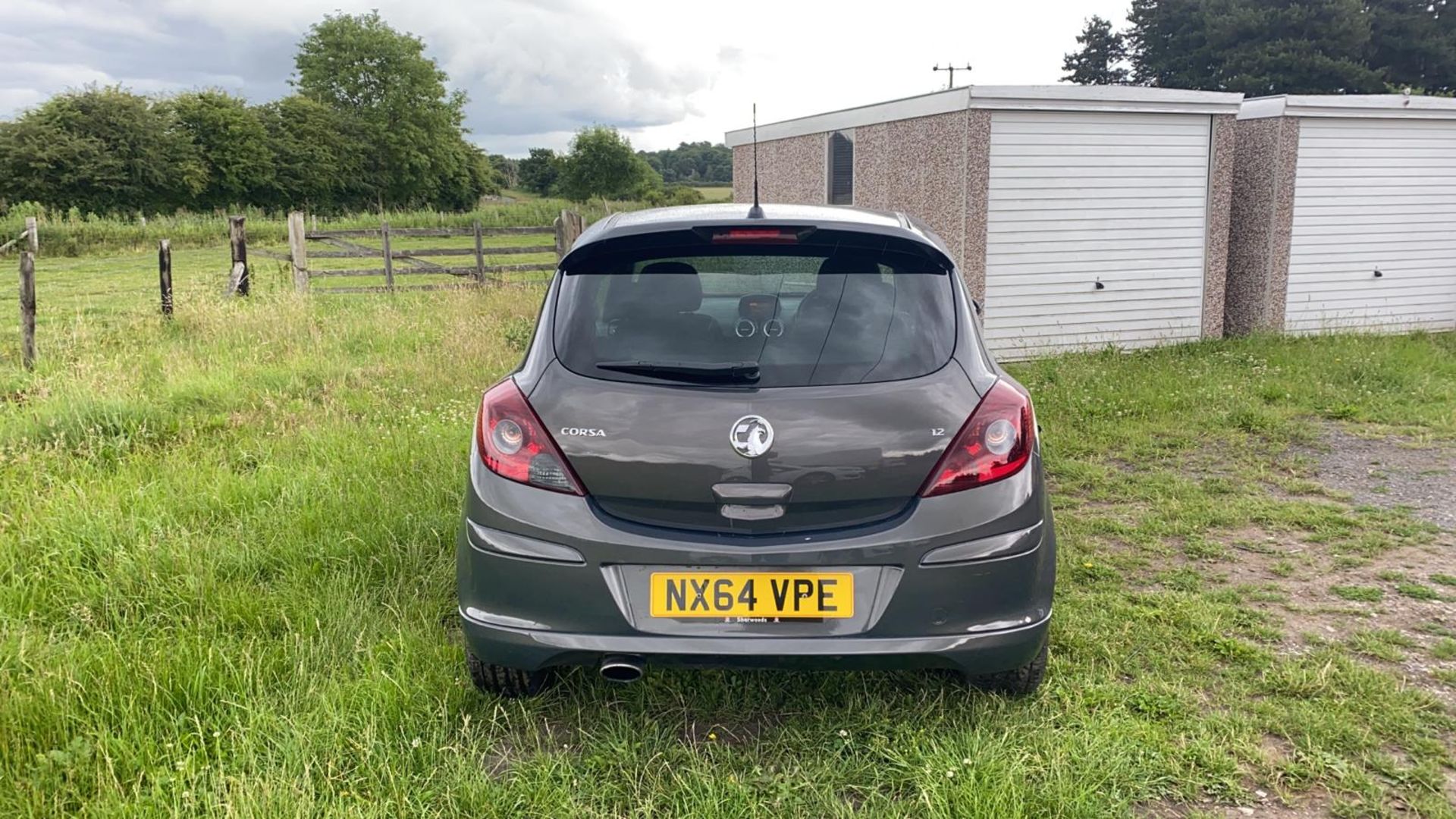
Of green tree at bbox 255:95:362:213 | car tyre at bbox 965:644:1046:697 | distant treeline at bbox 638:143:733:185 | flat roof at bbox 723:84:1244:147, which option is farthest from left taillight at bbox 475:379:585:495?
green tree at bbox 255:95:362:213

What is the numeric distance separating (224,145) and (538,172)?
1530 inches

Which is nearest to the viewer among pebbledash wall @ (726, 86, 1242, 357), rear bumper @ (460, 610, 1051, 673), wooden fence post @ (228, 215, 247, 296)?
rear bumper @ (460, 610, 1051, 673)

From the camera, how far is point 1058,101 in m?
10.6

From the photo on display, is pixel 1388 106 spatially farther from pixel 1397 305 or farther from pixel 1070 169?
pixel 1070 169

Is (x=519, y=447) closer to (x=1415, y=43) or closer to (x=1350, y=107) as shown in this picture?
(x=1350, y=107)

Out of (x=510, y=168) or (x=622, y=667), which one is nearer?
(x=622, y=667)

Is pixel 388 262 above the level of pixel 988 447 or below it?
above

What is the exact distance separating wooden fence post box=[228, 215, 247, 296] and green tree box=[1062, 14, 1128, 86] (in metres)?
51.9

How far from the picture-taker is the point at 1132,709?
10.2ft

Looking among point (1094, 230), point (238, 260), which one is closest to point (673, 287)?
point (1094, 230)

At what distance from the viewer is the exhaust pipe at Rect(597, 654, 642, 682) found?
264 cm

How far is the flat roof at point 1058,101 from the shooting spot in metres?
10.4

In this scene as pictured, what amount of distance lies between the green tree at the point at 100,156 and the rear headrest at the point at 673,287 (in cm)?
5659

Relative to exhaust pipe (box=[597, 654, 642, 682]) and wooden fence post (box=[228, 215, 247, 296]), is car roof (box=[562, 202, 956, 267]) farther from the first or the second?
wooden fence post (box=[228, 215, 247, 296])
